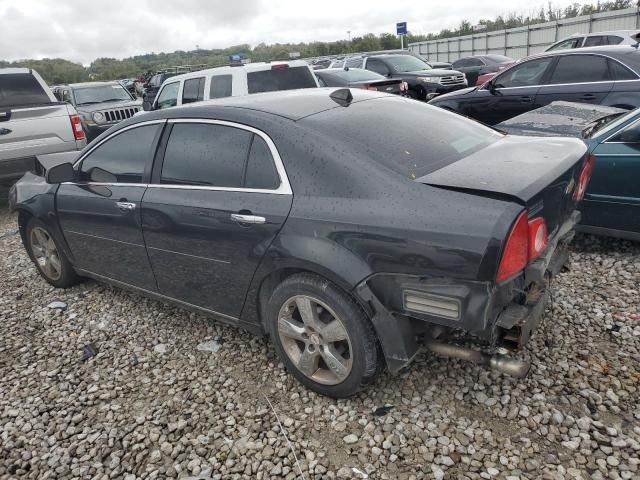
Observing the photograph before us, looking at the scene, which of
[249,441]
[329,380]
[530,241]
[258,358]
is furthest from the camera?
[258,358]

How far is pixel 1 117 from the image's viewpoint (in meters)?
6.61

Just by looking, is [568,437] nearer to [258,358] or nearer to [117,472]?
[258,358]

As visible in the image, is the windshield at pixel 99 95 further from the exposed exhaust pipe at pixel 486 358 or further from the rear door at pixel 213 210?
the exposed exhaust pipe at pixel 486 358

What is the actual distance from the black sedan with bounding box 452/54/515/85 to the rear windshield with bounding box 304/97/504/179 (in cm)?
1477

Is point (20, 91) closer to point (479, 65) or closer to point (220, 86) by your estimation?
point (220, 86)

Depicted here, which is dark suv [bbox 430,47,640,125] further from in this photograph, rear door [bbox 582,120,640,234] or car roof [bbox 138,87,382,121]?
car roof [bbox 138,87,382,121]

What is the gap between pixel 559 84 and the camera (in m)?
6.95

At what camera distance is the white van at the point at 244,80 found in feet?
24.9

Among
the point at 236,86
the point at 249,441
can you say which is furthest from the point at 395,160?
the point at 236,86

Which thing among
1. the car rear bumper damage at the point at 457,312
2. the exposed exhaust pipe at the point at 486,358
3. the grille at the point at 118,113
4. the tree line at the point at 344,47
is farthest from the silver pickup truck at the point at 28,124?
the tree line at the point at 344,47

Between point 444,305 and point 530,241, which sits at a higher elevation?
point 530,241

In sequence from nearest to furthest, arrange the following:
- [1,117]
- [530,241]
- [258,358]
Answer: [530,241] → [258,358] → [1,117]

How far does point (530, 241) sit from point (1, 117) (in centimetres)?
708

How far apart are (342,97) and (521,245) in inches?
62.4
